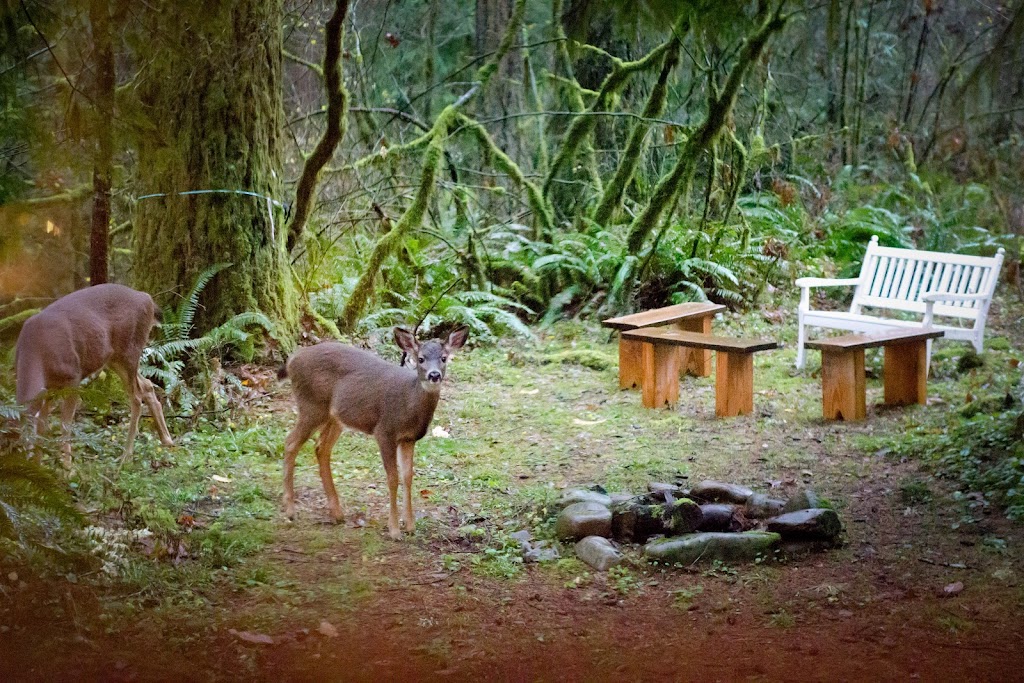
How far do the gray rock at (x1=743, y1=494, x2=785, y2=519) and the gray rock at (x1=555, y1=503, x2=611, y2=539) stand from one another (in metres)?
0.76

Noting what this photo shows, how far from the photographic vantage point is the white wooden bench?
27.0 feet

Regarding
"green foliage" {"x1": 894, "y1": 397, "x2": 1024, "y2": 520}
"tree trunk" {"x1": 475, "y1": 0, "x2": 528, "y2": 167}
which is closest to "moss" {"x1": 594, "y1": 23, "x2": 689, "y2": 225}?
"tree trunk" {"x1": 475, "y1": 0, "x2": 528, "y2": 167}

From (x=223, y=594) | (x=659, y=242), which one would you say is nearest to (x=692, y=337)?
(x=659, y=242)

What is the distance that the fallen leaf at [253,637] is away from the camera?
3.09 m

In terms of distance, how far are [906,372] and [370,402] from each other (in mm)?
4552

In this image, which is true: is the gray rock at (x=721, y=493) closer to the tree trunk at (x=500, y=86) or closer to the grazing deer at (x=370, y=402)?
the grazing deer at (x=370, y=402)

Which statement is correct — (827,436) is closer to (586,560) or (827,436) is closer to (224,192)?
(586,560)

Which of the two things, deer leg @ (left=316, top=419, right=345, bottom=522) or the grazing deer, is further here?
deer leg @ (left=316, top=419, right=345, bottom=522)

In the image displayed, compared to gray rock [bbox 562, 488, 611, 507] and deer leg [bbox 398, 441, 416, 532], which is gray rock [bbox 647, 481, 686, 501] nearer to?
gray rock [bbox 562, 488, 611, 507]

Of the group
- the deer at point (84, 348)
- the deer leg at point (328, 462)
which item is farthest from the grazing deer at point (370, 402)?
the deer at point (84, 348)

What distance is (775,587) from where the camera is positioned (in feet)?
12.9

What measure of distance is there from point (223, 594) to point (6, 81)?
2.17m

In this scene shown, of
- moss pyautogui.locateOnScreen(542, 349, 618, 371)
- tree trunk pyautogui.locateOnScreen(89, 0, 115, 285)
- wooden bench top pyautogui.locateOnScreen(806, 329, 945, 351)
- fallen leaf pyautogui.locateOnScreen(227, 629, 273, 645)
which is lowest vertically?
moss pyautogui.locateOnScreen(542, 349, 618, 371)

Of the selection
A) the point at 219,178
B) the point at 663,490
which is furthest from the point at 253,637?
the point at 219,178
